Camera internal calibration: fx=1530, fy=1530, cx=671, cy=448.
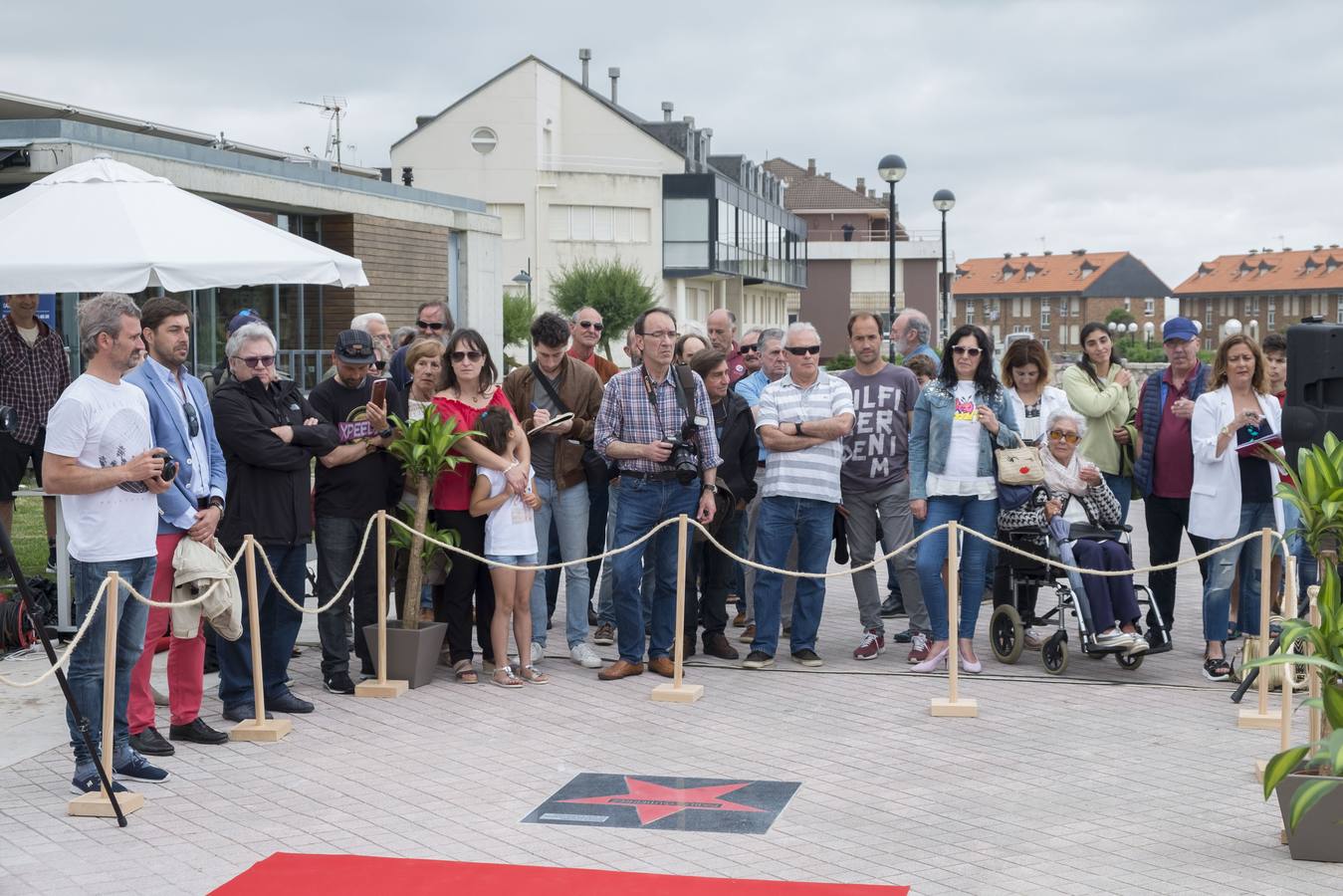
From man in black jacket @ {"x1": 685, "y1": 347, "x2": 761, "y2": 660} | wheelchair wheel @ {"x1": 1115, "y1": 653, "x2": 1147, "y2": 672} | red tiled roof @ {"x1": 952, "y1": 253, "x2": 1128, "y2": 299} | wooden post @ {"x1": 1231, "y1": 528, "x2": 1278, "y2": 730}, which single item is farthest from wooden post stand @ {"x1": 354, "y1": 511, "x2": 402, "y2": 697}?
red tiled roof @ {"x1": 952, "y1": 253, "x2": 1128, "y2": 299}

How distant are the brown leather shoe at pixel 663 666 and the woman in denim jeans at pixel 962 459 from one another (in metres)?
1.50

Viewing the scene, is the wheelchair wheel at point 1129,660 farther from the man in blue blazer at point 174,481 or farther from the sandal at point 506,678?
the man in blue blazer at point 174,481

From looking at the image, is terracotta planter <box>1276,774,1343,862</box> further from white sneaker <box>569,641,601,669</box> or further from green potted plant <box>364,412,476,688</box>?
green potted plant <box>364,412,476,688</box>

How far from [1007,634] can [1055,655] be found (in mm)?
407

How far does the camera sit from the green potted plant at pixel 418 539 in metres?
8.64

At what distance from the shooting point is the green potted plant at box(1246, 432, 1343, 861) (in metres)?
5.34

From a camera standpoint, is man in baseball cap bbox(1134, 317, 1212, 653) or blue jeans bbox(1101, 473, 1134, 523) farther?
blue jeans bbox(1101, 473, 1134, 523)

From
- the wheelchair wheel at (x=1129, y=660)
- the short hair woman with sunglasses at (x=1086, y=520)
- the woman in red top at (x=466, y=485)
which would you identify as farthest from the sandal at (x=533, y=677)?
the wheelchair wheel at (x=1129, y=660)

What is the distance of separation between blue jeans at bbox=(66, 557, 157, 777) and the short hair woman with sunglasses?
5193 mm

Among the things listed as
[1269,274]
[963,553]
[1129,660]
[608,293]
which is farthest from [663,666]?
[1269,274]

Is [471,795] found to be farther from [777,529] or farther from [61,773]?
[777,529]

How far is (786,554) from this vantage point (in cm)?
947

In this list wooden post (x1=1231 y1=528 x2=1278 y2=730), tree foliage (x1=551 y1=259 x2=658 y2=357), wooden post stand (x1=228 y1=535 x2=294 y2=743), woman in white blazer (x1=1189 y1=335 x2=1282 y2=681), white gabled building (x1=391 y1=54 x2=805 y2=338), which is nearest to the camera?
wooden post stand (x1=228 y1=535 x2=294 y2=743)

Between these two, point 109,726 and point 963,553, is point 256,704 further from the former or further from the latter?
point 963,553
